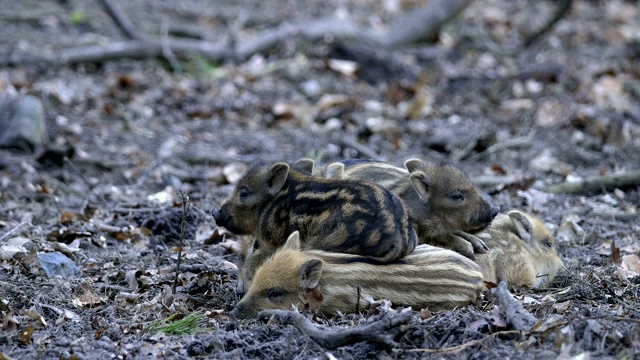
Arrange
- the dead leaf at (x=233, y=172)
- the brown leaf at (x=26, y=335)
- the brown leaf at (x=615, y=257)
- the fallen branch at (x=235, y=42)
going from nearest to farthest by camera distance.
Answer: the brown leaf at (x=26, y=335) → the brown leaf at (x=615, y=257) → the dead leaf at (x=233, y=172) → the fallen branch at (x=235, y=42)

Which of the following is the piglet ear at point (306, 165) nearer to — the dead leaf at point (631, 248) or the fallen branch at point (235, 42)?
the dead leaf at point (631, 248)

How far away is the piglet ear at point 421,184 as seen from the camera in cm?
591

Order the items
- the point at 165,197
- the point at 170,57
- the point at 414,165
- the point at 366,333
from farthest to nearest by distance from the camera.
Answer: the point at 170,57 → the point at 165,197 → the point at 414,165 → the point at 366,333

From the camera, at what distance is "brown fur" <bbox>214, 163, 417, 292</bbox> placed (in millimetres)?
4906

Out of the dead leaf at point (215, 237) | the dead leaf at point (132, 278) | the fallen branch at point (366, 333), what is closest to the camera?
the fallen branch at point (366, 333)

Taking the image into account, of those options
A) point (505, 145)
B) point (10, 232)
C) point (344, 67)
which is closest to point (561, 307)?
point (10, 232)

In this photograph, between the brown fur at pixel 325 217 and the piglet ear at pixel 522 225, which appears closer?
the brown fur at pixel 325 217

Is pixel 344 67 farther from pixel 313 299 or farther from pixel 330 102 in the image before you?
pixel 313 299

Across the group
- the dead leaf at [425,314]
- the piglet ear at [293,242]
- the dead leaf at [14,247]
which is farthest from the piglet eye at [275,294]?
the dead leaf at [14,247]

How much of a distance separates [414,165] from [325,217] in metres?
1.40

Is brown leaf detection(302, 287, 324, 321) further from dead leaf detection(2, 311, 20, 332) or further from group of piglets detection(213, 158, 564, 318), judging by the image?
dead leaf detection(2, 311, 20, 332)

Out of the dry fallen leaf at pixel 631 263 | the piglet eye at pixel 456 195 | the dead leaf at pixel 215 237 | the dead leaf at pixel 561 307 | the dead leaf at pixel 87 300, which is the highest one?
the piglet eye at pixel 456 195

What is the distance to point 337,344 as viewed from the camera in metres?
4.02

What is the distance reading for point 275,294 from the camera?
480 centimetres
